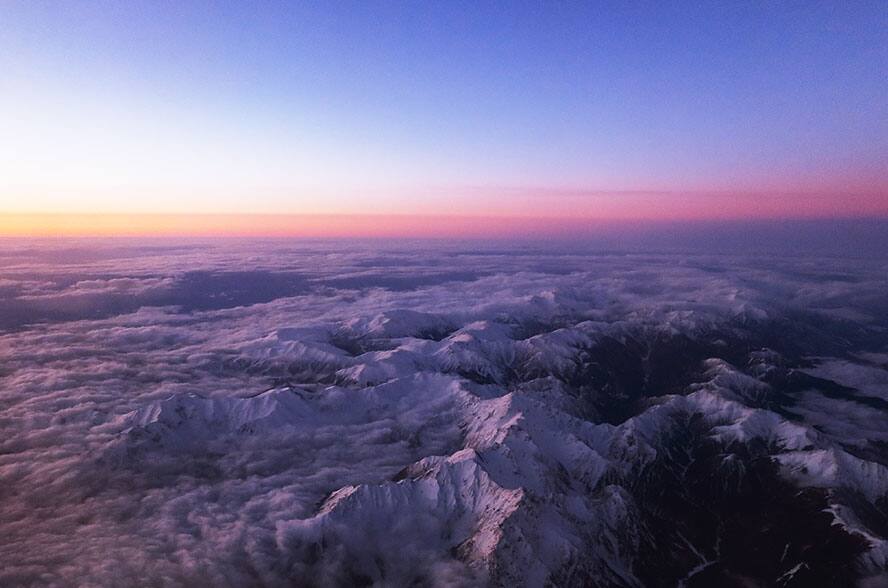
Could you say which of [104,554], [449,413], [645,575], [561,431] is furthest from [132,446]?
[645,575]

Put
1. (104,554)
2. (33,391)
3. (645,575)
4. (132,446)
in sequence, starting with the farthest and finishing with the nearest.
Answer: (33,391)
(132,446)
(645,575)
(104,554)

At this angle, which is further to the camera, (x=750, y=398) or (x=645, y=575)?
(x=750, y=398)

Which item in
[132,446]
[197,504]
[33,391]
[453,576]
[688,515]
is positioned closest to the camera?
[453,576]

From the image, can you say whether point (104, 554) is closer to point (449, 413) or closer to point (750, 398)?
point (449, 413)

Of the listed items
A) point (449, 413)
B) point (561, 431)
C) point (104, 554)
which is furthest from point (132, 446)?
point (561, 431)

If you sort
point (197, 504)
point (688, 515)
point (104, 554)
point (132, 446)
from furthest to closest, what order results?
1. point (688, 515)
2. point (132, 446)
3. point (197, 504)
4. point (104, 554)

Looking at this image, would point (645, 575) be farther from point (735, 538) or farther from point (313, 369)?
point (313, 369)

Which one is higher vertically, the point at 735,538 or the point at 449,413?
the point at 449,413

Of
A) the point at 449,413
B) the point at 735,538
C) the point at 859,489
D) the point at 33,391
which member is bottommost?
the point at 735,538

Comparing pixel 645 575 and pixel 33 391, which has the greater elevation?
pixel 33 391
